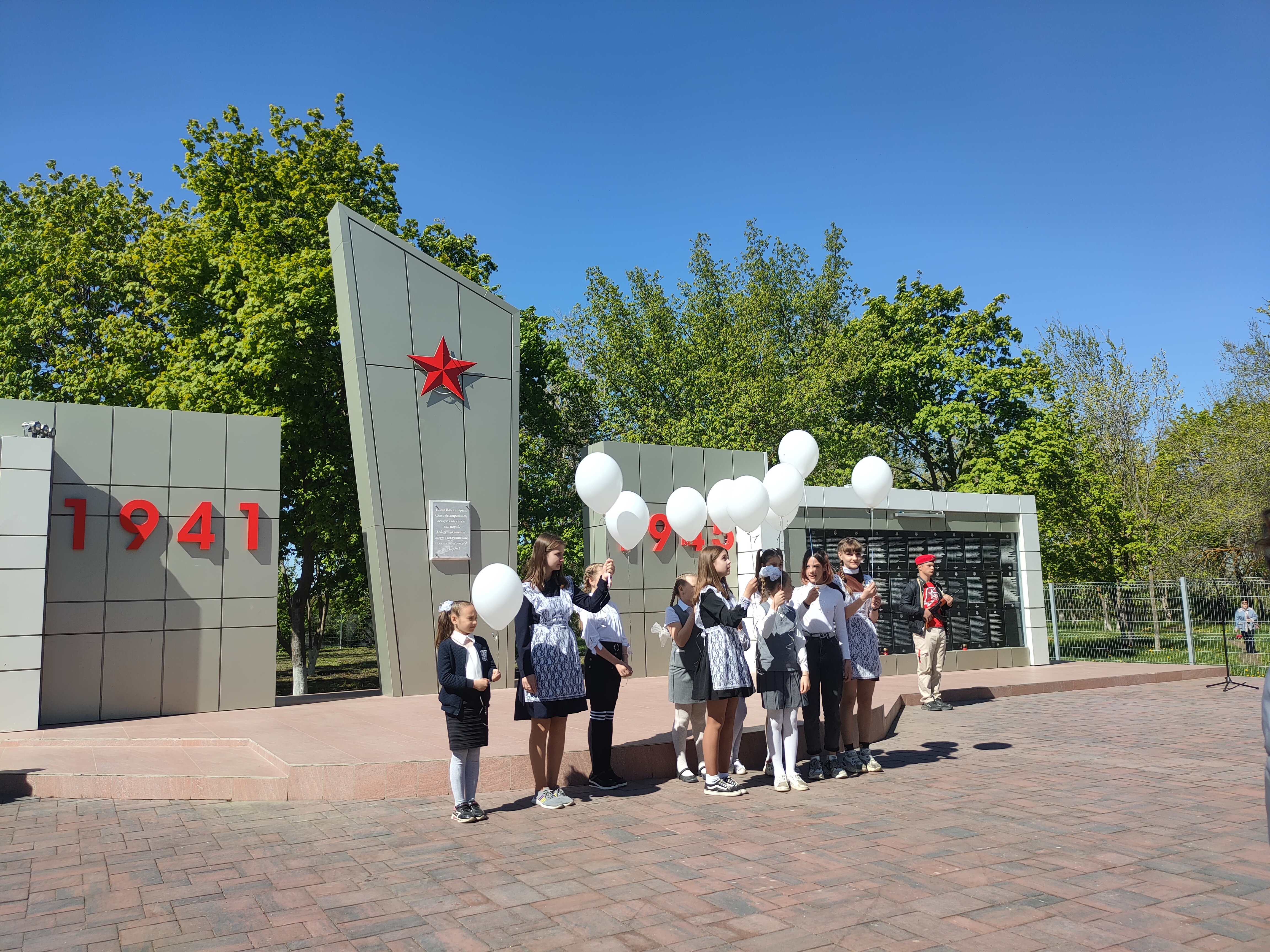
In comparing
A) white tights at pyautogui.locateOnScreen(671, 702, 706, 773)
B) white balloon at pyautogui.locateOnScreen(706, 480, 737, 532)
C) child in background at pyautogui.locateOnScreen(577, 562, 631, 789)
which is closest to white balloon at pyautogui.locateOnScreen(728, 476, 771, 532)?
white balloon at pyautogui.locateOnScreen(706, 480, 737, 532)

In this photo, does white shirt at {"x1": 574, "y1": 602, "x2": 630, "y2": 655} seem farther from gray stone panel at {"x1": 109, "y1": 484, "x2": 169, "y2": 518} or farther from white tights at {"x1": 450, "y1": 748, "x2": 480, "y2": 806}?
gray stone panel at {"x1": 109, "y1": 484, "x2": 169, "y2": 518}

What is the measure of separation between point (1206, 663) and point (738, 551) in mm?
8858

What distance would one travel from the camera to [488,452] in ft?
46.2

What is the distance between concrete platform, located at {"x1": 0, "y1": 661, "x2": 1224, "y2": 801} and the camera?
21.8ft

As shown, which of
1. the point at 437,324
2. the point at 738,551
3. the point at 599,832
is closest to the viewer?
the point at 599,832

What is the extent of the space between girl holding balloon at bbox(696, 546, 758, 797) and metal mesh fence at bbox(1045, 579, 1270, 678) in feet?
38.5

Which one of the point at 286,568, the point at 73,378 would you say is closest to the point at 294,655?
the point at 286,568

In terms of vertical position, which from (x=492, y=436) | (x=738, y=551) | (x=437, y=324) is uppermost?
(x=437, y=324)

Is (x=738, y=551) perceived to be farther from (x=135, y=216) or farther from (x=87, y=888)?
(x=135, y=216)

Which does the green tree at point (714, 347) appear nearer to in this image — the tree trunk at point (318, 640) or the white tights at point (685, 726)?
the tree trunk at point (318, 640)

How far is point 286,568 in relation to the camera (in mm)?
23938

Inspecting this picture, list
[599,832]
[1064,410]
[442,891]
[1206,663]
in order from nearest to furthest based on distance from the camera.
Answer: [442,891] → [599,832] → [1206,663] → [1064,410]

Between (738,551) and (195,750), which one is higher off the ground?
(738,551)

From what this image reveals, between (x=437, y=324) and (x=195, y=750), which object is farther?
(x=437, y=324)
